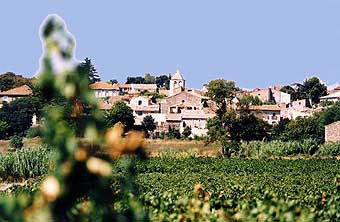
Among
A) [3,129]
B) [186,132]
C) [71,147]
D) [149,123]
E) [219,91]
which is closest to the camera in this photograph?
[71,147]

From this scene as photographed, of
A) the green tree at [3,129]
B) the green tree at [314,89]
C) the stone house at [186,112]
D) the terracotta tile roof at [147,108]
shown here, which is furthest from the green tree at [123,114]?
the green tree at [314,89]

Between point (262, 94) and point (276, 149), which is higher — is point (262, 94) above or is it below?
above

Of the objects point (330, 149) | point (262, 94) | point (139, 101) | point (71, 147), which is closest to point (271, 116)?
point (139, 101)

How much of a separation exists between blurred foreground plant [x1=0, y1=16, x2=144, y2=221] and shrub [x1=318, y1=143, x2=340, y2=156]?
6111cm

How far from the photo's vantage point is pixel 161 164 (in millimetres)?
48469

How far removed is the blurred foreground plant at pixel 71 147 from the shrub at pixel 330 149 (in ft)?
201

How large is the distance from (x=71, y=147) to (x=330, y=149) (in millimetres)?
62451

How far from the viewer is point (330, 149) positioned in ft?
211

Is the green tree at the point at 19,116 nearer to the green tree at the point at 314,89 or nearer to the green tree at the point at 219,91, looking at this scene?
the green tree at the point at 219,91

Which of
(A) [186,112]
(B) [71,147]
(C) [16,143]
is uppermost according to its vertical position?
(A) [186,112]

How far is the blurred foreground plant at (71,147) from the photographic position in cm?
336

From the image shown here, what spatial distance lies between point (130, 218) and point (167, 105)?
102m

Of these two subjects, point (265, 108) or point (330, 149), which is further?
point (265, 108)

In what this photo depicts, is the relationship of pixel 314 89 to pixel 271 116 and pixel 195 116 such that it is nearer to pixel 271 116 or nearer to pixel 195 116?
pixel 271 116
